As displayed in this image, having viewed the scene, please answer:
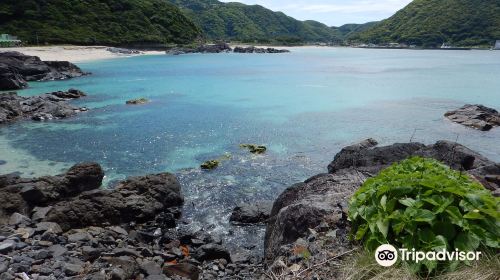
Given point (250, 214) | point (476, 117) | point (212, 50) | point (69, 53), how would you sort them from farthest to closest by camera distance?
point (212, 50), point (69, 53), point (476, 117), point (250, 214)

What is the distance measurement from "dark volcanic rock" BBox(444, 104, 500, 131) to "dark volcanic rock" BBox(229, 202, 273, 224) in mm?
23092

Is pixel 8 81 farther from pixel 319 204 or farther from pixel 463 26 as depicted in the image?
pixel 463 26

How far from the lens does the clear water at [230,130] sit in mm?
19969

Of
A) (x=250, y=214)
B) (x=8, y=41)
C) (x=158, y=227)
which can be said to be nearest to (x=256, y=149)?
(x=250, y=214)

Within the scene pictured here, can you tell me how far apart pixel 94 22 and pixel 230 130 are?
347 ft

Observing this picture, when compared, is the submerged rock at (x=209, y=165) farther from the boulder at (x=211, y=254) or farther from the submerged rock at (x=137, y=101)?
the submerged rock at (x=137, y=101)

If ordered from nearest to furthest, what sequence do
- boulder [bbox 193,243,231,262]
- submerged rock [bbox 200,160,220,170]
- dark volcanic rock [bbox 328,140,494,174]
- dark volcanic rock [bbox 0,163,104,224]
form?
1. boulder [bbox 193,243,231,262]
2. dark volcanic rock [bbox 0,163,104,224]
3. dark volcanic rock [bbox 328,140,494,174]
4. submerged rock [bbox 200,160,220,170]

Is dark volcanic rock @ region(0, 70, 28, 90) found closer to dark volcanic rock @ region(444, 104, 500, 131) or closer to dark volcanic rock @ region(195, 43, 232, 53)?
dark volcanic rock @ region(444, 104, 500, 131)

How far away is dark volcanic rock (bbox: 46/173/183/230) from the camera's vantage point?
13539 millimetres

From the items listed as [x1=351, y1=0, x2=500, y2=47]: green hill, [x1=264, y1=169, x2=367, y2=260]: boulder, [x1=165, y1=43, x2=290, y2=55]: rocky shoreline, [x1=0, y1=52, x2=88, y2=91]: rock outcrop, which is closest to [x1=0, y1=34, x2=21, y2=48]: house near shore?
[x1=0, y1=52, x2=88, y2=91]: rock outcrop

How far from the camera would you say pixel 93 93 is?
48.4 m

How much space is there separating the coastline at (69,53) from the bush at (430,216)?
284 feet

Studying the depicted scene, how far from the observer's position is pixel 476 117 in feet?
106

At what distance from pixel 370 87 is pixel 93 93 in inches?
1466
